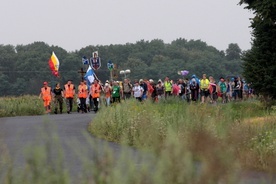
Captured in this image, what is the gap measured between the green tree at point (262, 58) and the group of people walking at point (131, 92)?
6314 mm

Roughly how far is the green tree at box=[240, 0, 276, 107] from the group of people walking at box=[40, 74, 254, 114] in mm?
6314

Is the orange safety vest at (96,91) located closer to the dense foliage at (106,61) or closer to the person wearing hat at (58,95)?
the person wearing hat at (58,95)

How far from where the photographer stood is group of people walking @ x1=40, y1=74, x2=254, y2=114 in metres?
34.5

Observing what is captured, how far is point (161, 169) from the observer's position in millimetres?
4543

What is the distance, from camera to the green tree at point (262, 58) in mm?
25141

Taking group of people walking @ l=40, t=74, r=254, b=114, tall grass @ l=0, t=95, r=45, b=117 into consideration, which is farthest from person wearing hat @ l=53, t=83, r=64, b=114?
tall grass @ l=0, t=95, r=45, b=117

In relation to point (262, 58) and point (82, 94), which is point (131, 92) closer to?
point (82, 94)

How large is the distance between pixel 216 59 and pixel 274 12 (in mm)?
120869

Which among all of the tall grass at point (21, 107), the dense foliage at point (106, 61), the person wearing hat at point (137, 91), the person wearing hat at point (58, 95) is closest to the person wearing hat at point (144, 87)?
the person wearing hat at point (137, 91)

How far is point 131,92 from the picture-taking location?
36156mm

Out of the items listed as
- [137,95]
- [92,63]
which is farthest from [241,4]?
[92,63]

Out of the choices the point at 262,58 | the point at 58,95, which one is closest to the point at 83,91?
the point at 58,95

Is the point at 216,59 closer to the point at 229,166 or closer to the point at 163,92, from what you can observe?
the point at 163,92

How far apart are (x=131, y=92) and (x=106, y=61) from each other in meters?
103
